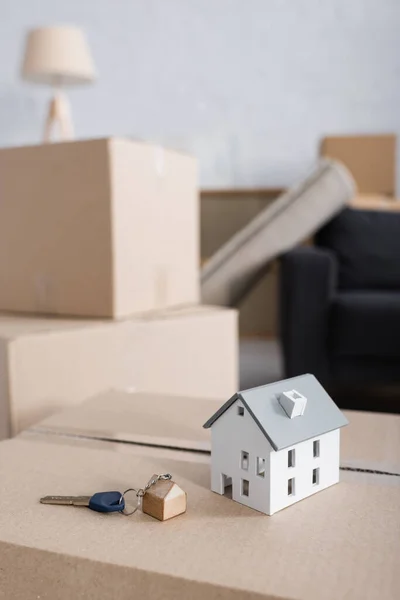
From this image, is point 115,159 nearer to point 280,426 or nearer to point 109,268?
point 109,268

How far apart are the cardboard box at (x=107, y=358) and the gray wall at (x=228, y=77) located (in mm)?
1961

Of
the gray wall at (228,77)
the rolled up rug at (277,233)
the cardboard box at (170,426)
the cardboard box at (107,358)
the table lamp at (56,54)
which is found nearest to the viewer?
the cardboard box at (170,426)

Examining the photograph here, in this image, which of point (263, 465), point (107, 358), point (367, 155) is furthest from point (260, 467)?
point (367, 155)

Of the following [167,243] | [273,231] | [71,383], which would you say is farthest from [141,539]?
[273,231]

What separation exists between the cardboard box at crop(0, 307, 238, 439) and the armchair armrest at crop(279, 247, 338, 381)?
50 cm

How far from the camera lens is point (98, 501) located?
59 centimetres

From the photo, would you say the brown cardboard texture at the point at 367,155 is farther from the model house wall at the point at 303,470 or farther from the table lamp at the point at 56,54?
the model house wall at the point at 303,470

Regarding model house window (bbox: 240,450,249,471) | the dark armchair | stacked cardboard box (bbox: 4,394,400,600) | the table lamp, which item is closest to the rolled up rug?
the dark armchair

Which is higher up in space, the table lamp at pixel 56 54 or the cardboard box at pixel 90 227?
the table lamp at pixel 56 54

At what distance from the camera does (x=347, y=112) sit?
10.0 ft

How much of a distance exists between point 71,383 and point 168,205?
441 mm

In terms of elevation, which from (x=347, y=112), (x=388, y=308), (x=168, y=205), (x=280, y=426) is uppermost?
(x=347, y=112)

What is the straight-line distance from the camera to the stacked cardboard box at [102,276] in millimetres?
1078

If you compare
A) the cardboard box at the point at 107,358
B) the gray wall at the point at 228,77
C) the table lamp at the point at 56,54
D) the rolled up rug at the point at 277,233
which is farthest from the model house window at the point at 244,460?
the gray wall at the point at 228,77
